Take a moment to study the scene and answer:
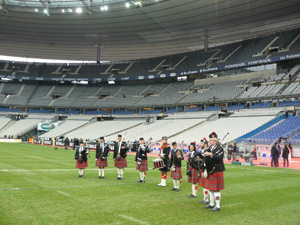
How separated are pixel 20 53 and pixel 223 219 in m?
74.1

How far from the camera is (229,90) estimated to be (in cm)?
4947

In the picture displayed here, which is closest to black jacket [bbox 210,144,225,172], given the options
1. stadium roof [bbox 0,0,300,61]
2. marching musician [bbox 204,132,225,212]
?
marching musician [bbox 204,132,225,212]

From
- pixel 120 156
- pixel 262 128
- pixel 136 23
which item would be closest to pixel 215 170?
pixel 120 156

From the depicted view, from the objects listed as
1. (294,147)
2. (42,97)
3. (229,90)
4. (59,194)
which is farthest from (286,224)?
(42,97)

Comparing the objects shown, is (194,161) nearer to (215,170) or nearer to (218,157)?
(215,170)

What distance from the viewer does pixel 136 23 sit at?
1849 inches

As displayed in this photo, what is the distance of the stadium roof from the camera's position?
4041cm

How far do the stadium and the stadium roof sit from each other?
0.77ft

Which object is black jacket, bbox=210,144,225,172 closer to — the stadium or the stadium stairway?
the stadium

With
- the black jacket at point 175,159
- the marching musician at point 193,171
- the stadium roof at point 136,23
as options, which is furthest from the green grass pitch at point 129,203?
the stadium roof at point 136,23

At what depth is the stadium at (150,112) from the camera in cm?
834

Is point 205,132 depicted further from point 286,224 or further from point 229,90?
point 286,224

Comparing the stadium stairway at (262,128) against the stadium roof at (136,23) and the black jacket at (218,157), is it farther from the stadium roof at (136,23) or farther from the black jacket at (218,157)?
the black jacket at (218,157)

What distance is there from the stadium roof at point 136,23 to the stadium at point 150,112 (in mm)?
233
